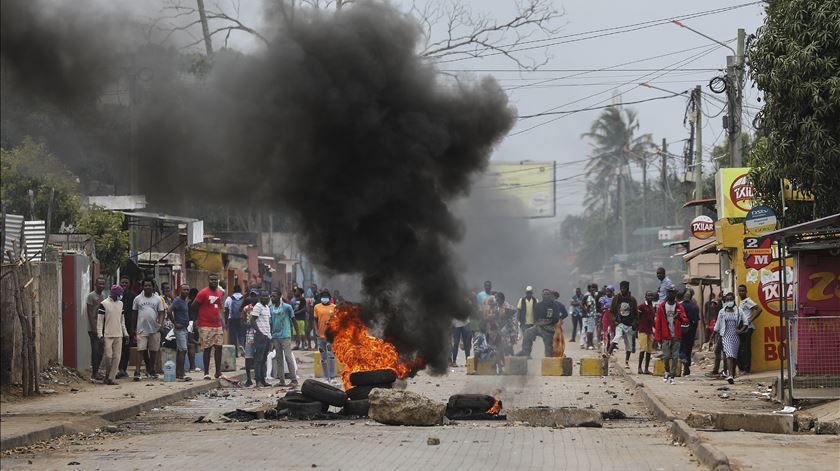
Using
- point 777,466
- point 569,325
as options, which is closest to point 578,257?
point 569,325

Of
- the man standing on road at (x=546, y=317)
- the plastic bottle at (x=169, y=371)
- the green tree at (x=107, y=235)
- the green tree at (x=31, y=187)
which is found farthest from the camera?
the green tree at (x=107, y=235)

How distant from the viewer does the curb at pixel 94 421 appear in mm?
12047

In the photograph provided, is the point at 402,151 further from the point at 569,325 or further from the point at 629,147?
the point at 629,147

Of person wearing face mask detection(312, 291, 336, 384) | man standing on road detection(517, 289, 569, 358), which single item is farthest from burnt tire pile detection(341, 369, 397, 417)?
man standing on road detection(517, 289, 569, 358)

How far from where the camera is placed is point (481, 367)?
80.0 ft

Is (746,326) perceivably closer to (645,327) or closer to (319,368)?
(645,327)

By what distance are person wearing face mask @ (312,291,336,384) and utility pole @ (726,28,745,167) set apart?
929 centimetres

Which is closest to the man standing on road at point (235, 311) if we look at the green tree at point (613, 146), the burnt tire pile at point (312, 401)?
the burnt tire pile at point (312, 401)

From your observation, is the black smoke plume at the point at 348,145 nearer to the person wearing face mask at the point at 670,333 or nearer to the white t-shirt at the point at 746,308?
the person wearing face mask at the point at 670,333

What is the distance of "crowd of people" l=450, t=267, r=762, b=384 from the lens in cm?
2155

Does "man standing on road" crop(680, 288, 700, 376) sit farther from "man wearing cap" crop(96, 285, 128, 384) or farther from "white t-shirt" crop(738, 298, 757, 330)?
"man wearing cap" crop(96, 285, 128, 384)

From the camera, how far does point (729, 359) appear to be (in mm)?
21062

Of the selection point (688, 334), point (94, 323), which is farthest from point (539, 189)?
point (94, 323)

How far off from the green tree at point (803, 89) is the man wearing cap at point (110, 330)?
36.1 ft
